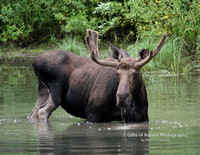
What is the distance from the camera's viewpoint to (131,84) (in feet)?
25.1

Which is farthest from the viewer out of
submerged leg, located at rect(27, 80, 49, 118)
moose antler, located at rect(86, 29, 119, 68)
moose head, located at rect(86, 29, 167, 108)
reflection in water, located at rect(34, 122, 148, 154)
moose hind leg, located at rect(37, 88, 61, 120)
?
submerged leg, located at rect(27, 80, 49, 118)

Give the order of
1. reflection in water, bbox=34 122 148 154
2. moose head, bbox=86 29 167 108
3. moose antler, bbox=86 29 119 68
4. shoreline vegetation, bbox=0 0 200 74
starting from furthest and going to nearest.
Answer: shoreline vegetation, bbox=0 0 200 74, moose antler, bbox=86 29 119 68, moose head, bbox=86 29 167 108, reflection in water, bbox=34 122 148 154

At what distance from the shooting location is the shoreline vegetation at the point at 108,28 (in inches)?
610

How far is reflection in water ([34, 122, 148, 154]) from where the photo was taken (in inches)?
239

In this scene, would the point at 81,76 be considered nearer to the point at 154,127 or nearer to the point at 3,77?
the point at 154,127

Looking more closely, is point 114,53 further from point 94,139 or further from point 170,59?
point 170,59

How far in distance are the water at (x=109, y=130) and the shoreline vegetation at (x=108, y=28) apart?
129 inches

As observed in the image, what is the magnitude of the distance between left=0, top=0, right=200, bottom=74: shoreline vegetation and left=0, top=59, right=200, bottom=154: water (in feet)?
10.7

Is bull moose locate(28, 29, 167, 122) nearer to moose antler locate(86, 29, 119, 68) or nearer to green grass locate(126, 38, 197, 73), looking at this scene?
moose antler locate(86, 29, 119, 68)

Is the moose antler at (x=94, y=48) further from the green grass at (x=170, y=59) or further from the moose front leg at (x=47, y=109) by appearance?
the green grass at (x=170, y=59)

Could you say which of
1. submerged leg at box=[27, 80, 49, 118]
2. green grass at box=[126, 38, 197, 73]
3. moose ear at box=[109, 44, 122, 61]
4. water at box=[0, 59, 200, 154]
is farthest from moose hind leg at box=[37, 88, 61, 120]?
green grass at box=[126, 38, 197, 73]

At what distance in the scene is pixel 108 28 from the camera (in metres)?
21.4

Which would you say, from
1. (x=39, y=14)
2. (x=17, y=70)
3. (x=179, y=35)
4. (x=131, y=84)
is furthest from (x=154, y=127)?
(x=39, y=14)

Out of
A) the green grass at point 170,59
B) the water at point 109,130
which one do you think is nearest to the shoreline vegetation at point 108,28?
the green grass at point 170,59
